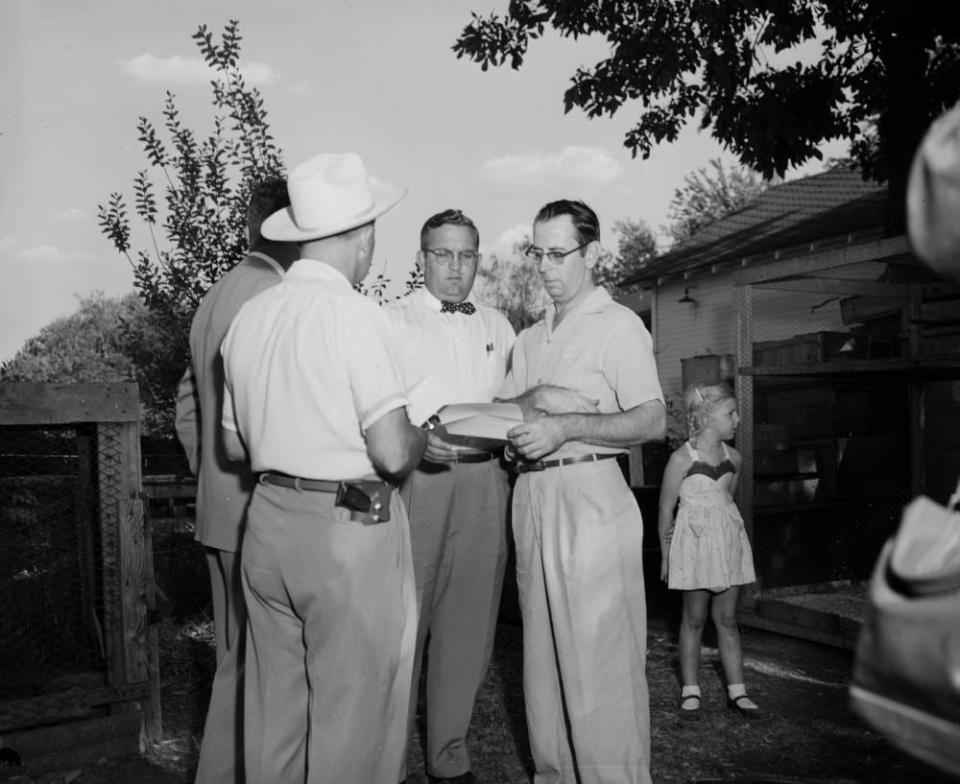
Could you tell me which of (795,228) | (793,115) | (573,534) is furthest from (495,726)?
(795,228)

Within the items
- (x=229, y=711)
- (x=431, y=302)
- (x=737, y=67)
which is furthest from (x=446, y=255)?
(x=737, y=67)

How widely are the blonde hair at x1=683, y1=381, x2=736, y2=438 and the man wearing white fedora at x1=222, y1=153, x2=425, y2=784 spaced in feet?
9.86

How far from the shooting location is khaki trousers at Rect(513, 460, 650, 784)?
3811 millimetres

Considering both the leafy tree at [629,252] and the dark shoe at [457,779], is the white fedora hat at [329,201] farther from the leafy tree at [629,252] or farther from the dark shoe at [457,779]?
the leafy tree at [629,252]

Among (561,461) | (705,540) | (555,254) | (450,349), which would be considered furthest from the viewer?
(705,540)

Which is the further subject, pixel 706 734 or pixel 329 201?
pixel 706 734

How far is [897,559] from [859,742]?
157 inches

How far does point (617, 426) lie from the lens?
383cm

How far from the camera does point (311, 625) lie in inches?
119

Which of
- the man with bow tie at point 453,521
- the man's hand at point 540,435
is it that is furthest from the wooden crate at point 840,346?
the man's hand at point 540,435

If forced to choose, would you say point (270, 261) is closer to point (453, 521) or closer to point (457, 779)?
point (453, 521)

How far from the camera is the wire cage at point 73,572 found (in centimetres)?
495

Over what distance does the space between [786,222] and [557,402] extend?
844 inches

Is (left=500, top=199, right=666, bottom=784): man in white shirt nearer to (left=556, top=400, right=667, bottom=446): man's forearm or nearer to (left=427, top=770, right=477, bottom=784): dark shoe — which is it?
(left=556, top=400, right=667, bottom=446): man's forearm
